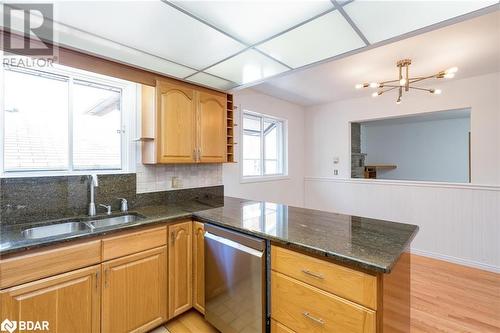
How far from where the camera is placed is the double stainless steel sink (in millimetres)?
1634

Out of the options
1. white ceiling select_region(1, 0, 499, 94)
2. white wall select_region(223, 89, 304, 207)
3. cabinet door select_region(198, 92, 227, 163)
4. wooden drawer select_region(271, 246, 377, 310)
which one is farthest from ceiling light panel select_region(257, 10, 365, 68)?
white wall select_region(223, 89, 304, 207)

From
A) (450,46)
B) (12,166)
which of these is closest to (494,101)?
(450,46)

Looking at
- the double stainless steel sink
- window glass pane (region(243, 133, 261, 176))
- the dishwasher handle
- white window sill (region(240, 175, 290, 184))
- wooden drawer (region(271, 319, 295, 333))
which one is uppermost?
window glass pane (region(243, 133, 261, 176))

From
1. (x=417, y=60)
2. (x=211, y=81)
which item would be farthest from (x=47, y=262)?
(x=417, y=60)

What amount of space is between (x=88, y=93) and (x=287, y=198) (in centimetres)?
326

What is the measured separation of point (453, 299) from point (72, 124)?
12.7ft

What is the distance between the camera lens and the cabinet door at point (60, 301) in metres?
1.28

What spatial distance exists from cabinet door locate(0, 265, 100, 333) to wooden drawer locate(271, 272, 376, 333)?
1156 millimetres

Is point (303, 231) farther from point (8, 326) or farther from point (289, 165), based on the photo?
point (289, 165)

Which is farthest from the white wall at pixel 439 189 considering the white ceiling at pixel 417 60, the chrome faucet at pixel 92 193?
the chrome faucet at pixel 92 193

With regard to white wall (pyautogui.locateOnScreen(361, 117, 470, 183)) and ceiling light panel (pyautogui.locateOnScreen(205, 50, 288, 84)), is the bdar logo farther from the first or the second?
white wall (pyautogui.locateOnScreen(361, 117, 470, 183))

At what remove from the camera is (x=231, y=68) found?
2.19 metres

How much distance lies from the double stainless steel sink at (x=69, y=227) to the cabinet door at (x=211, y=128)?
0.94 metres

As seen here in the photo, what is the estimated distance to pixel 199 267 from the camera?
200cm
